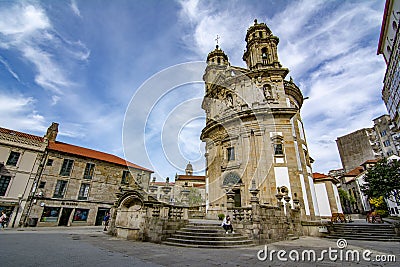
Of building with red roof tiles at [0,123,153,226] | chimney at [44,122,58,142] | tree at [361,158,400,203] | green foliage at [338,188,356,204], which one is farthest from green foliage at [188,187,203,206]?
tree at [361,158,400,203]

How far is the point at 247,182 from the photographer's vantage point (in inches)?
738

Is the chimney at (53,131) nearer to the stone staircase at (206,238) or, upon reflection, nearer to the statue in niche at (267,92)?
the stone staircase at (206,238)

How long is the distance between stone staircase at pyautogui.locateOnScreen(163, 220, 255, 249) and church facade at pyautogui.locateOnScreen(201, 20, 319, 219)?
7.78 metres

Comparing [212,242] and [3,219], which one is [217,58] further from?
[3,219]

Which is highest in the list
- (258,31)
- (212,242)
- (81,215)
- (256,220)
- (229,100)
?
(258,31)

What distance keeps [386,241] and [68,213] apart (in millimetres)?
29264

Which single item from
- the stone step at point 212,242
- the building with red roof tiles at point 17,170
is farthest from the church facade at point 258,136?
the building with red roof tiles at point 17,170

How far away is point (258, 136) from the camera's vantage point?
19.8 m

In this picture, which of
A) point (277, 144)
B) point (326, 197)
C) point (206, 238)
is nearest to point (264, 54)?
point (277, 144)

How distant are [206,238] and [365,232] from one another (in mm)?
12436

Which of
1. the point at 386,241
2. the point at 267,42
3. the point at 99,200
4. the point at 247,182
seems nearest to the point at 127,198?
the point at 247,182

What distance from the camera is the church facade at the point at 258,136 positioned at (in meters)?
18.0

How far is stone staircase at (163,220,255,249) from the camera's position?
9.17 metres

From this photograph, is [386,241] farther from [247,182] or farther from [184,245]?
[184,245]
